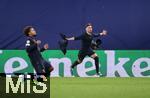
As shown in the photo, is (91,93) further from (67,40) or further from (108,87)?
(67,40)

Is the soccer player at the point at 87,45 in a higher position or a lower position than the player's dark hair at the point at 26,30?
Answer: lower

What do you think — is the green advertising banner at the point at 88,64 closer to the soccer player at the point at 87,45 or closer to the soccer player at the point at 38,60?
the soccer player at the point at 87,45

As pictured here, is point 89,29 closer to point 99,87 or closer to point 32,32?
point 32,32

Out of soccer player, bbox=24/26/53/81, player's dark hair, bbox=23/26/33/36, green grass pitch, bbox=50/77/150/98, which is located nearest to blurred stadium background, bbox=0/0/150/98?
player's dark hair, bbox=23/26/33/36

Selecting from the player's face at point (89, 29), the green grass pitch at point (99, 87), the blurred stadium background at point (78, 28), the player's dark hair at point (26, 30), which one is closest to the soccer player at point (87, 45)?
the player's face at point (89, 29)

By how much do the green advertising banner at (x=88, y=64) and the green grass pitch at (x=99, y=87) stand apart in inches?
17.6

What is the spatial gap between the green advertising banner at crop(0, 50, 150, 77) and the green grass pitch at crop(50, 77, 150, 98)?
17.6 inches

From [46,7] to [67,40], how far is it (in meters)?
1.03

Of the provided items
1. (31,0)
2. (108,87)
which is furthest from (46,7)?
(108,87)

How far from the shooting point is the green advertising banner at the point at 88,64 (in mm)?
13719

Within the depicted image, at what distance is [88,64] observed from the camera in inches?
541

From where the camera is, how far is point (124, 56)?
1378cm

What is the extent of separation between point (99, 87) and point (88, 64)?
105 inches

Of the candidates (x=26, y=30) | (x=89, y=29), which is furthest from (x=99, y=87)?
(x=26, y=30)
